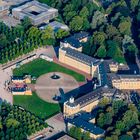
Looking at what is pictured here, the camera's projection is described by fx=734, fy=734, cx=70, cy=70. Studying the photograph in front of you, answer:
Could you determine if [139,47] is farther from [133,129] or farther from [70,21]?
[133,129]

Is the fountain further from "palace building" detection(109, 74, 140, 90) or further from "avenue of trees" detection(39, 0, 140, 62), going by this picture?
"palace building" detection(109, 74, 140, 90)

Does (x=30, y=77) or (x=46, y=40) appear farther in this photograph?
(x=46, y=40)

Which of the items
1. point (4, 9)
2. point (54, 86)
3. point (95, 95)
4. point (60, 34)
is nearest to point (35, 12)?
point (4, 9)

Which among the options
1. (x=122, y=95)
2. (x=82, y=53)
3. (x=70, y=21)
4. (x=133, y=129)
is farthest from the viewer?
(x=70, y=21)

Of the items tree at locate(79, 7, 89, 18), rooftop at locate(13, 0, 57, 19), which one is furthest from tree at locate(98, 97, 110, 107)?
rooftop at locate(13, 0, 57, 19)

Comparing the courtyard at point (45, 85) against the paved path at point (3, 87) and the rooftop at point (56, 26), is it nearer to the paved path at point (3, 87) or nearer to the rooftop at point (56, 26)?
the paved path at point (3, 87)

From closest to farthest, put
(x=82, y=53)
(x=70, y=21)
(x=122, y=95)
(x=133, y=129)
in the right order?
(x=133, y=129), (x=122, y=95), (x=82, y=53), (x=70, y=21)

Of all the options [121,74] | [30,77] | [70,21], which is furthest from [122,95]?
[70,21]
